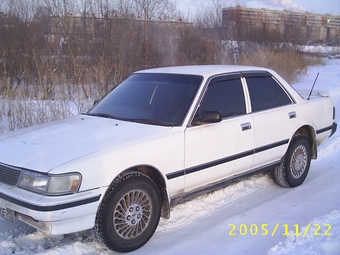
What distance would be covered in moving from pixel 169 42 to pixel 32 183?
15526mm

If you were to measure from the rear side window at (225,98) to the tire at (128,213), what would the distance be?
1124 millimetres

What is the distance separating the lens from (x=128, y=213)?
11.4ft

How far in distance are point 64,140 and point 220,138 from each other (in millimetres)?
1684

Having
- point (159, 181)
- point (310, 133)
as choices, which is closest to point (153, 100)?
point (159, 181)

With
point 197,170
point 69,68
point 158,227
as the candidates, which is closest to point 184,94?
point 197,170

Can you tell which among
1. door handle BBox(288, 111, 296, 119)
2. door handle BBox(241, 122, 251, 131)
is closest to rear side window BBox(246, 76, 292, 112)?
door handle BBox(288, 111, 296, 119)

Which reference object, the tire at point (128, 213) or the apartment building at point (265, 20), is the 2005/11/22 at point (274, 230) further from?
→ the apartment building at point (265, 20)

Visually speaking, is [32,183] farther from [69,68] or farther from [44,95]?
[69,68]

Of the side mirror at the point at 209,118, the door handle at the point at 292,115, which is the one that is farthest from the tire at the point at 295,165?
the side mirror at the point at 209,118

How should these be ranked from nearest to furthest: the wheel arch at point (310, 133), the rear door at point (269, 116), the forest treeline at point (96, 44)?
the rear door at point (269, 116) < the wheel arch at point (310, 133) < the forest treeline at point (96, 44)

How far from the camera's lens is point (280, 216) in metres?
4.32

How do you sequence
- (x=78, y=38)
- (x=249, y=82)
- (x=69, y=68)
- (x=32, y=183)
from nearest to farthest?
1. (x=32, y=183)
2. (x=249, y=82)
3. (x=69, y=68)
4. (x=78, y=38)

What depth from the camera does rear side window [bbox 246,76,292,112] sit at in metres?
4.83

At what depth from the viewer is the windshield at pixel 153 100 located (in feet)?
13.5
